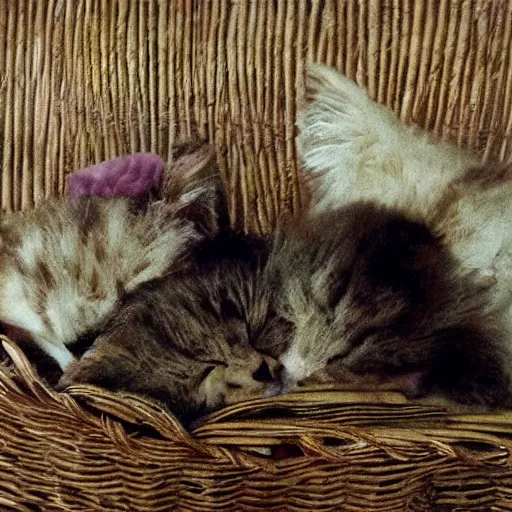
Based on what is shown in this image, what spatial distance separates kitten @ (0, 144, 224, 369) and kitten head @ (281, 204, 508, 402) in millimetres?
125

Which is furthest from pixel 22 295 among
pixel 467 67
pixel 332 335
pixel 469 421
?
pixel 467 67

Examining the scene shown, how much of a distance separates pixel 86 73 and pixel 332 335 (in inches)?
17.4

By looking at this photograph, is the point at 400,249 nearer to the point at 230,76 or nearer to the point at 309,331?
the point at 309,331

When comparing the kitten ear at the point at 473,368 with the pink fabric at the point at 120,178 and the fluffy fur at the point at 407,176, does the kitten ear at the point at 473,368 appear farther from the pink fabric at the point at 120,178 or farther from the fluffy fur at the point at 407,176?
the pink fabric at the point at 120,178

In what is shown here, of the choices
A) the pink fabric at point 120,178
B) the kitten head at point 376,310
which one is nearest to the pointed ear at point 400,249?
the kitten head at point 376,310

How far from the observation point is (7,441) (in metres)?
0.71

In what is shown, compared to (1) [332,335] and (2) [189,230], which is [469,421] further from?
(2) [189,230]

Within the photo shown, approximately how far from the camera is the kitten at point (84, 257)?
726mm

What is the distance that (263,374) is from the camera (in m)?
0.71

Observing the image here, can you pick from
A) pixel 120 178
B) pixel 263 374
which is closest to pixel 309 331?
pixel 263 374

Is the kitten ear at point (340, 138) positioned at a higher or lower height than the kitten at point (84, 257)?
higher

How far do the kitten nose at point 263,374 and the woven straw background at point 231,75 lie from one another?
0.22 m

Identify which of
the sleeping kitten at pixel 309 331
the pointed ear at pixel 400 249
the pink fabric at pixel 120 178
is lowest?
the sleeping kitten at pixel 309 331

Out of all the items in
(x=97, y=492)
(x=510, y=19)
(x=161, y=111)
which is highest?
(x=510, y=19)
